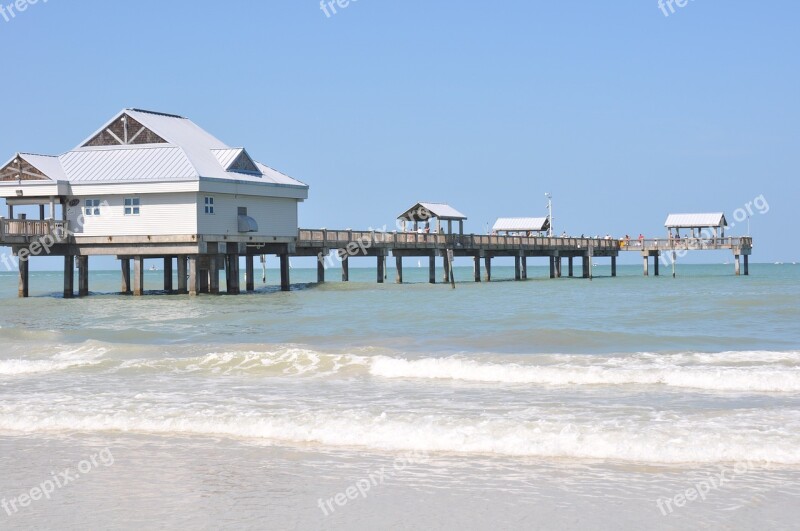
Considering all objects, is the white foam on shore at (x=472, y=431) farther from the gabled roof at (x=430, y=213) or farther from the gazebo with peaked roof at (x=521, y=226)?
the gazebo with peaked roof at (x=521, y=226)

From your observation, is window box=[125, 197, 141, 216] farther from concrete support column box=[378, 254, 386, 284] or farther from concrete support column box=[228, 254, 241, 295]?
concrete support column box=[378, 254, 386, 284]

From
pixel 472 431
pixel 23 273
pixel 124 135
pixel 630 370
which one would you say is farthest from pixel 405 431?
pixel 23 273

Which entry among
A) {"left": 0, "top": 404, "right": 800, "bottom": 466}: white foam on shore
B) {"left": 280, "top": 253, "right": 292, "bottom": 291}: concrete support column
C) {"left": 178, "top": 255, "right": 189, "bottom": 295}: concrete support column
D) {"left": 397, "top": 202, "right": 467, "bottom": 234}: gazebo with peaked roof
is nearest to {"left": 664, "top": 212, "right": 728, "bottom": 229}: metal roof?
{"left": 397, "top": 202, "right": 467, "bottom": 234}: gazebo with peaked roof

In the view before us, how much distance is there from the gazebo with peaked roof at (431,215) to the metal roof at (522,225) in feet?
59.1

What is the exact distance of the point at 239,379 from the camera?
56.0ft

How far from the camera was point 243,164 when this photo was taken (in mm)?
42438

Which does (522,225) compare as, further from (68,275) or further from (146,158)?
(68,275)

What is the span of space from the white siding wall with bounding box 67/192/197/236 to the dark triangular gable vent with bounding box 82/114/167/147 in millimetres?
3295

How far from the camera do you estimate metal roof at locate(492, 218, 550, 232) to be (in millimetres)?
77419

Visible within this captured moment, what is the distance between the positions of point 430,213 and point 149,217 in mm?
22610

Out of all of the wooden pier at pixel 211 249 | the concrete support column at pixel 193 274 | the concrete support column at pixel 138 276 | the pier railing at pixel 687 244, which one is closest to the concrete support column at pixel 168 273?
the wooden pier at pixel 211 249

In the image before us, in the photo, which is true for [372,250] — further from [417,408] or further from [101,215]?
[417,408]

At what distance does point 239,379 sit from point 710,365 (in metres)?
8.77

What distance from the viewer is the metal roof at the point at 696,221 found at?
75.8 meters
